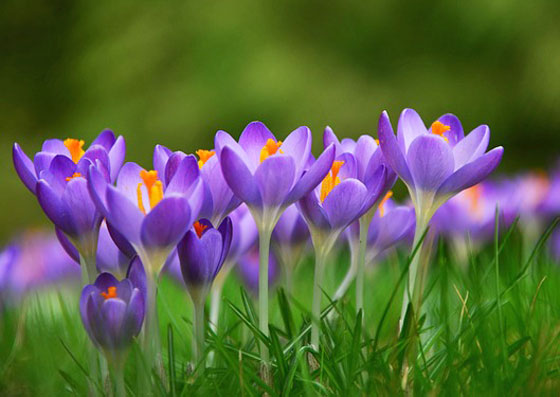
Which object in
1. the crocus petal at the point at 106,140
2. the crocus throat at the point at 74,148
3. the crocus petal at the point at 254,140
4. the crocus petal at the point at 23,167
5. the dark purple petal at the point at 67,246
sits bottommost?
the dark purple petal at the point at 67,246

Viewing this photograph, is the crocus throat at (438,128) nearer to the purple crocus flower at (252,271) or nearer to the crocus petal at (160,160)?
the crocus petal at (160,160)

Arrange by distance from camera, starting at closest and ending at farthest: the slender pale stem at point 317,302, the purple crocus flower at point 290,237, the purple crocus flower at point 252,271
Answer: the slender pale stem at point 317,302, the purple crocus flower at point 290,237, the purple crocus flower at point 252,271

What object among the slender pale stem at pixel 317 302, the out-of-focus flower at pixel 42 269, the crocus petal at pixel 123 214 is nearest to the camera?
the crocus petal at pixel 123 214

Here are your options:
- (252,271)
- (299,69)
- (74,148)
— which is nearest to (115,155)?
(74,148)

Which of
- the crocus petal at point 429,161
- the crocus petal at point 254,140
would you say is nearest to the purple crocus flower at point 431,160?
the crocus petal at point 429,161

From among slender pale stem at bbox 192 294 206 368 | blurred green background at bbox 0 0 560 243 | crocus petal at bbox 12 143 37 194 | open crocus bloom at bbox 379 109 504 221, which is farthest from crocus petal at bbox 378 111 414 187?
blurred green background at bbox 0 0 560 243

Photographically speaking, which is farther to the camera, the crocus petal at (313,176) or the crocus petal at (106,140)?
the crocus petal at (106,140)

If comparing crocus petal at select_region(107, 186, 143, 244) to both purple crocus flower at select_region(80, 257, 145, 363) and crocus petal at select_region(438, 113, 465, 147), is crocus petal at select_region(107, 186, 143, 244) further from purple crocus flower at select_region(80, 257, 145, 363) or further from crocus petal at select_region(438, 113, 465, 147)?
crocus petal at select_region(438, 113, 465, 147)
